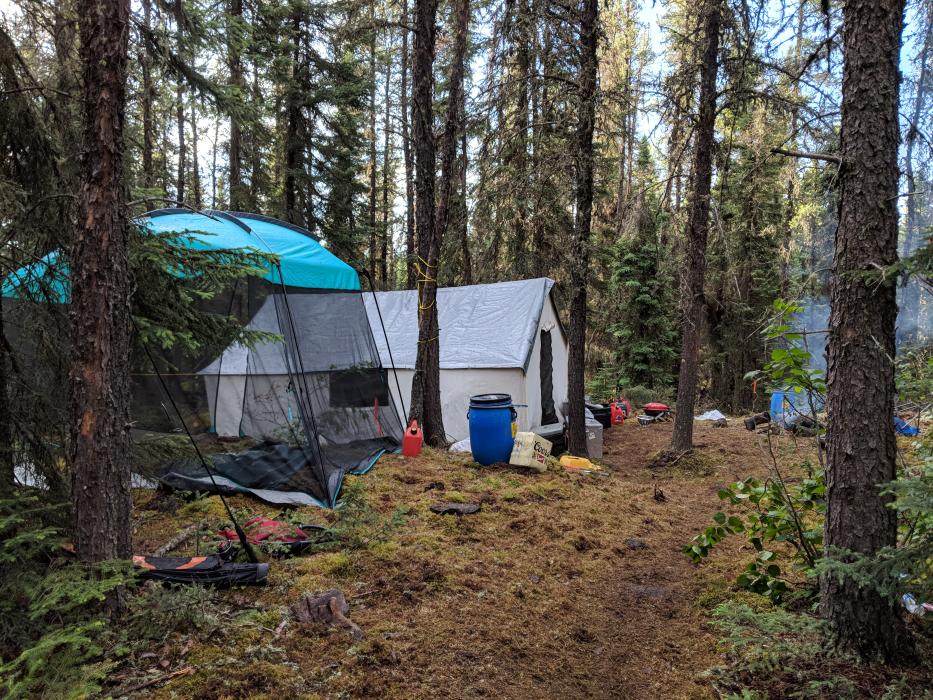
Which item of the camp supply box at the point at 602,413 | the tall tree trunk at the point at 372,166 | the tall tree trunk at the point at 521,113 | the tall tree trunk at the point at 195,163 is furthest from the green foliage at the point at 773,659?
the tall tree trunk at the point at 195,163

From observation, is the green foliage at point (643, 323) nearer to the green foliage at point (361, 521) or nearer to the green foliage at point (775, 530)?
the green foliage at point (361, 521)

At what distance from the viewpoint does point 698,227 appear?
798cm

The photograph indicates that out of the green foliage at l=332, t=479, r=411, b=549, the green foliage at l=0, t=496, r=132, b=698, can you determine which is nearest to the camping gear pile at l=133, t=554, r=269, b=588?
the green foliage at l=0, t=496, r=132, b=698

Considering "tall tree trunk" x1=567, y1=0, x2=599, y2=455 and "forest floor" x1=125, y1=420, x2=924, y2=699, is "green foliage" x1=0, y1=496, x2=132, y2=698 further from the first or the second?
"tall tree trunk" x1=567, y1=0, x2=599, y2=455

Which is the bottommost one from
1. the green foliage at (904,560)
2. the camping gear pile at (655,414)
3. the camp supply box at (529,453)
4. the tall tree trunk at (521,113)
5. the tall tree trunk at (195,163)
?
the camping gear pile at (655,414)

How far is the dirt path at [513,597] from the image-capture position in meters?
2.60

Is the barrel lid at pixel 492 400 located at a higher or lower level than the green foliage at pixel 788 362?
lower

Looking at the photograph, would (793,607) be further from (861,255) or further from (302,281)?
(302,281)

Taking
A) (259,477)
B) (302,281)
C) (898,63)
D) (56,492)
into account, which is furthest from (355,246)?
(898,63)

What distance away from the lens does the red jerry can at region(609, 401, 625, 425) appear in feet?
43.0

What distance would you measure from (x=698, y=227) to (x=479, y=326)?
3868 mm

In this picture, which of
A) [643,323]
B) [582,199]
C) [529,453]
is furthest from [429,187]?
[643,323]

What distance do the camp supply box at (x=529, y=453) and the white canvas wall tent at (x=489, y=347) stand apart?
176 cm

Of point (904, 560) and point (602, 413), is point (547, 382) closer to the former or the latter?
point (602, 413)
